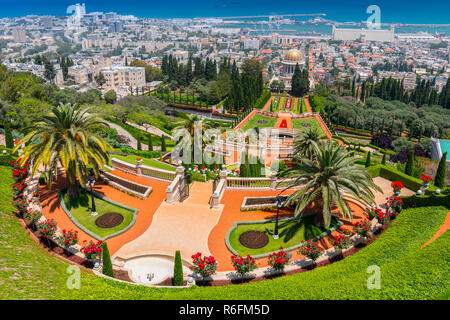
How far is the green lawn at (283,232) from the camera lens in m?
20.8

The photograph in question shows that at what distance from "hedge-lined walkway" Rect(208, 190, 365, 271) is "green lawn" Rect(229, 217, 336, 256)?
72 cm

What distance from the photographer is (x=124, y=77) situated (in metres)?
147

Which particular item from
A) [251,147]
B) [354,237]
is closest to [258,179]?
[354,237]

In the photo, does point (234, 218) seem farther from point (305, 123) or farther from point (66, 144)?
point (305, 123)

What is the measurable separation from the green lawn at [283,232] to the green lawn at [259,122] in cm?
4979

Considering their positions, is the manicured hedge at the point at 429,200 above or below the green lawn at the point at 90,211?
above

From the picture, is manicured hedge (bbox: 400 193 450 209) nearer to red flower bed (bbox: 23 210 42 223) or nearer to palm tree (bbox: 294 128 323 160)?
palm tree (bbox: 294 128 323 160)

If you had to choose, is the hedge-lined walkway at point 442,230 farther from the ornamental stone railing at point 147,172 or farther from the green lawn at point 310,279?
the ornamental stone railing at point 147,172

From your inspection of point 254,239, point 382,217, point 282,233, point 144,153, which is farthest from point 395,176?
point 144,153

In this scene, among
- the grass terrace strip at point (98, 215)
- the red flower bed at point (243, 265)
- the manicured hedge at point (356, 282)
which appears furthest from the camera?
the grass terrace strip at point (98, 215)

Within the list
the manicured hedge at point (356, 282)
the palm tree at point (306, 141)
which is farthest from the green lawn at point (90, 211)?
the palm tree at point (306, 141)

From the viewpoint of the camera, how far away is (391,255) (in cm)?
1767

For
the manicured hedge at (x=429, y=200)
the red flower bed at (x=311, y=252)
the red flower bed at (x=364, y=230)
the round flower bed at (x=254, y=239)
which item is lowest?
the round flower bed at (x=254, y=239)
